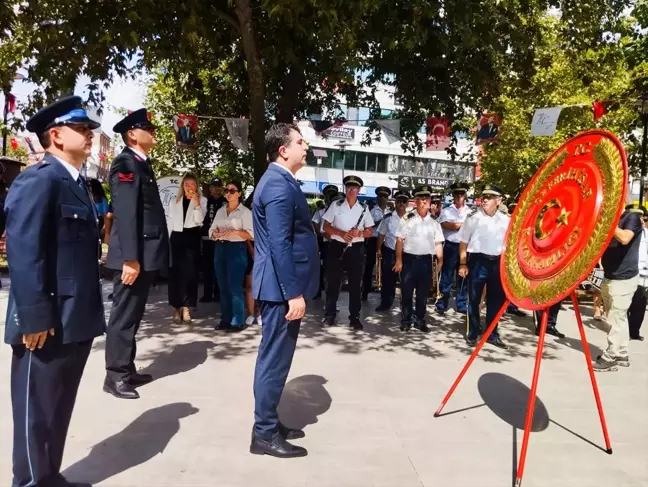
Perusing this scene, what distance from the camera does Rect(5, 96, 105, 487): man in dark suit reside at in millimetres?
2377

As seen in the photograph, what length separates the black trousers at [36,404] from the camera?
2.48 m

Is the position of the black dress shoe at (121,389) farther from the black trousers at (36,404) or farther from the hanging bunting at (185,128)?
the hanging bunting at (185,128)

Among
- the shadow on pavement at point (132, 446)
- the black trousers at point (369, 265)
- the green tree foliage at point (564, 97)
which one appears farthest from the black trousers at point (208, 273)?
the green tree foliage at point (564, 97)

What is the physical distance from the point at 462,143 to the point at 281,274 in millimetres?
45604

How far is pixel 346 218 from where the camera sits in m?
7.12

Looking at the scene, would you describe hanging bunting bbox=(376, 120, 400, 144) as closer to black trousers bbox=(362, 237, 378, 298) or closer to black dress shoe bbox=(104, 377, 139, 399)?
black trousers bbox=(362, 237, 378, 298)

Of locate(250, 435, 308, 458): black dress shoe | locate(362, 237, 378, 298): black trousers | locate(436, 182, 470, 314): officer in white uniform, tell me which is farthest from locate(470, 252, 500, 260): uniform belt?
locate(250, 435, 308, 458): black dress shoe

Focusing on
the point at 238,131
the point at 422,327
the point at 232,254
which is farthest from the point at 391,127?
the point at 232,254

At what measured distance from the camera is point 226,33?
10203 millimetres

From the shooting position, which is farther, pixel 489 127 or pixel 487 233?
pixel 489 127

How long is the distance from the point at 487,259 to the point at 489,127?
6791 mm

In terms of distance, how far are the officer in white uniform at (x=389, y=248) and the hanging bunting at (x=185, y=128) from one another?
5.87 meters

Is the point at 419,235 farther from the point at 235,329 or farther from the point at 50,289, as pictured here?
the point at 50,289

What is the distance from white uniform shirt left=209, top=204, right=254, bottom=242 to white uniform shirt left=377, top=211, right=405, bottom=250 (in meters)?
2.97
